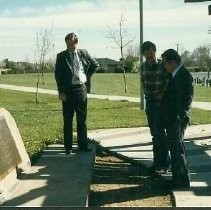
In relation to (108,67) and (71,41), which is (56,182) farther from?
(108,67)

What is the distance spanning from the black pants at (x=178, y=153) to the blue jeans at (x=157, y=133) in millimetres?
852

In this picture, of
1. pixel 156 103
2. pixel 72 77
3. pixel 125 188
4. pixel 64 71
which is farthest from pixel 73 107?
pixel 125 188

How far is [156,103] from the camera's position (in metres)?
7.52

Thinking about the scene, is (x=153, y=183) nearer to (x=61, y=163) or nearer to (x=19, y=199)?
(x=61, y=163)

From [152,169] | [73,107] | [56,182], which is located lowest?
[152,169]

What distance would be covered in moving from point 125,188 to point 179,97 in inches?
54.0

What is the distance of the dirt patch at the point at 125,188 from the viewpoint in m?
6.12

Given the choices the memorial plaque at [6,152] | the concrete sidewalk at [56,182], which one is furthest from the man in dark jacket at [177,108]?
the memorial plaque at [6,152]

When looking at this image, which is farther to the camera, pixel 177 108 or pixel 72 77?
pixel 72 77

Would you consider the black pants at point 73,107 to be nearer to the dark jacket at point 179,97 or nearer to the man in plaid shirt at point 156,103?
the man in plaid shirt at point 156,103

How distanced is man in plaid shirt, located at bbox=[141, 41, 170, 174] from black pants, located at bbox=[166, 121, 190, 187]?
816 millimetres

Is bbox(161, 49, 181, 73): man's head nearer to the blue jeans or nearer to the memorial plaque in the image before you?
the blue jeans

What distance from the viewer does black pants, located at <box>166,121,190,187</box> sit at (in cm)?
656

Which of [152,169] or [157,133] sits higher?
[157,133]
